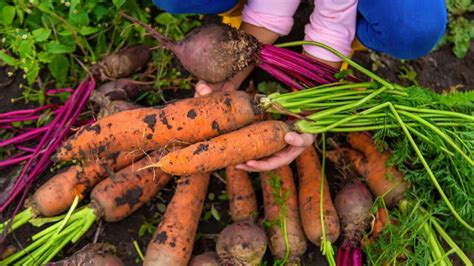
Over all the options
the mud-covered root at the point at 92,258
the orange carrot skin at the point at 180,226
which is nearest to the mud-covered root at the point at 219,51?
the orange carrot skin at the point at 180,226

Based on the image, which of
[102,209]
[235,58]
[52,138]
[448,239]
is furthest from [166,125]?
[448,239]

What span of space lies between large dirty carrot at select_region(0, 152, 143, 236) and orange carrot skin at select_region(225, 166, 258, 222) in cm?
39

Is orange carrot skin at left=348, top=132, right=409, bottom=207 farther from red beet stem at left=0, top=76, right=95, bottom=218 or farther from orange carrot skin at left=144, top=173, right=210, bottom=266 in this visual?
red beet stem at left=0, top=76, right=95, bottom=218

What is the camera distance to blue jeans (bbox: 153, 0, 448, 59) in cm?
167

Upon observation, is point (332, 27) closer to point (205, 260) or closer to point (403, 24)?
point (403, 24)

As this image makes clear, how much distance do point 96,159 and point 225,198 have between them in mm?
569

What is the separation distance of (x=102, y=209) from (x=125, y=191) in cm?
11

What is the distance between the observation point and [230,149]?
1746mm

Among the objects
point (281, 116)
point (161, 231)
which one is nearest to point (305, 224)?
point (281, 116)

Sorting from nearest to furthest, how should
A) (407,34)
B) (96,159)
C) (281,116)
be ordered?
(407,34) → (96,159) → (281,116)

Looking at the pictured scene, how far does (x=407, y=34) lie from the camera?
1708mm

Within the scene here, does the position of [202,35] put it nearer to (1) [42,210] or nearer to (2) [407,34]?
(2) [407,34]

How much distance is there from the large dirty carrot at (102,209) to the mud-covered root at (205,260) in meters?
0.32

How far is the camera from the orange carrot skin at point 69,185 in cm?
192
